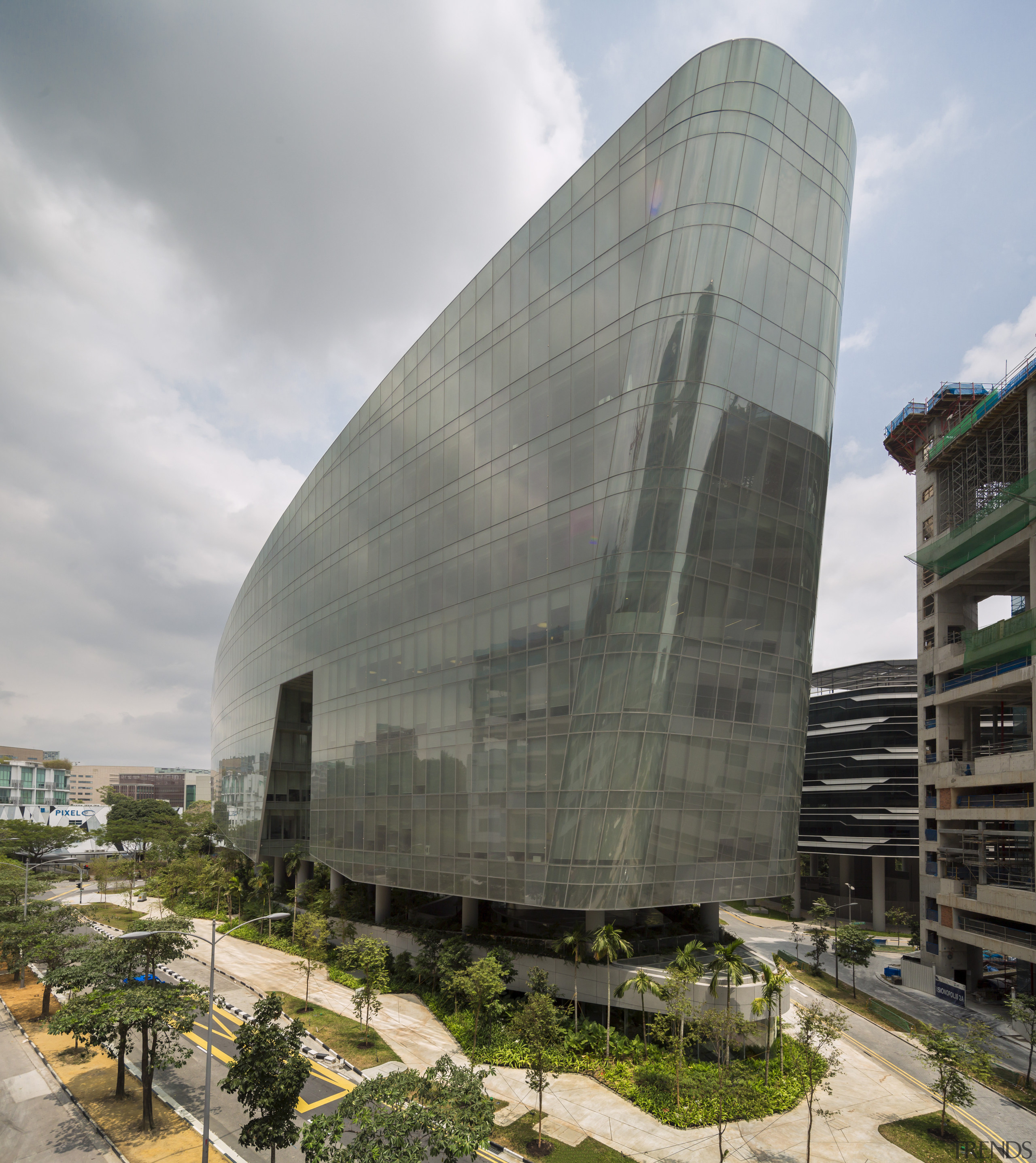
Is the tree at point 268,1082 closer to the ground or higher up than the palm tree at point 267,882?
higher up

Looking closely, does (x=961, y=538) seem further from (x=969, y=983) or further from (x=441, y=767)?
(x=441, y=767)

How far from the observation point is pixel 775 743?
40000 millimetres

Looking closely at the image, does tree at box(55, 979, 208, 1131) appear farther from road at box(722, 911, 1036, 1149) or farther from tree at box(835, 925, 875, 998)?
tree at box(835, 925, 875, 998)

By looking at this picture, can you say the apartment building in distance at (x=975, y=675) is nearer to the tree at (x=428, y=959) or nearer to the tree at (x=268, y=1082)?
the tree at (x=428, y=959)

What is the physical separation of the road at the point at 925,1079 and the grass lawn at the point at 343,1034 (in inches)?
1007

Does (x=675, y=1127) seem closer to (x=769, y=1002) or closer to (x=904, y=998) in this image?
(x=769, y=1002)

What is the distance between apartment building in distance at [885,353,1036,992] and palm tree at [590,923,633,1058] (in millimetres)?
27440

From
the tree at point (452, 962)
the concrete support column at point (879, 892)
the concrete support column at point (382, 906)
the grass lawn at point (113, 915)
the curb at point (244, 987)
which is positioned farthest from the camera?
the concrete support column at point (879, 892)

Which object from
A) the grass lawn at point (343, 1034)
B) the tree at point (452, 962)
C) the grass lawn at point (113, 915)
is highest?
the tree at point (452, 962)

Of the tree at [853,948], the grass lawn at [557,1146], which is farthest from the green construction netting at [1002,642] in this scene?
the grass lawn at [557,1146]

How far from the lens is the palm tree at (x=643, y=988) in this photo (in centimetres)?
3372

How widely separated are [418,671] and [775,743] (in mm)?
23390

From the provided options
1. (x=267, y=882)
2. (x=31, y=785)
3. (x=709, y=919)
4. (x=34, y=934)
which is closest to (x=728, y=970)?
(x=709, y=919)

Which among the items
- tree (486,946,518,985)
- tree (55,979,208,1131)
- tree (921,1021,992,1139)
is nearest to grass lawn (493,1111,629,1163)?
tree (486,946,518,985)
